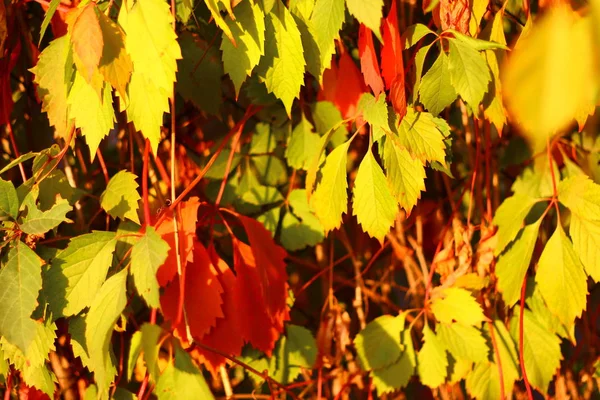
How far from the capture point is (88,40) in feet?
2.44

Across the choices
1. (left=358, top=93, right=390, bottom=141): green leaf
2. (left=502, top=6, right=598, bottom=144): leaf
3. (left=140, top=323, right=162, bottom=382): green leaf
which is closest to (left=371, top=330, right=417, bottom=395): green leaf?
(left=358, top=93, right=390, bottom=141): green leaf

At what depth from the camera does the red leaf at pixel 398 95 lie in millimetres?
862

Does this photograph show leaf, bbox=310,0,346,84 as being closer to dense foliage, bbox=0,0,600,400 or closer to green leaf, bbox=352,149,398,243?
dense foliage, bbox=0,0,600,400

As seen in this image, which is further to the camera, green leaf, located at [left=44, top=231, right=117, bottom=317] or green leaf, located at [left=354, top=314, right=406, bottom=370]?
green leaf, located at [left=354, top=314, right=406, bottom=370]

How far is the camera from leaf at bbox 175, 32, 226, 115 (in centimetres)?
110

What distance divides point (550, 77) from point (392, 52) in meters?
0.65

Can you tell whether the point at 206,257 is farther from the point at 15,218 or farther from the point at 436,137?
the point at 436,137

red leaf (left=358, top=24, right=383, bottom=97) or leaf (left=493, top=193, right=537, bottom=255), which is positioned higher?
red leaf (left=358, top=24, right=383, bottom=97)

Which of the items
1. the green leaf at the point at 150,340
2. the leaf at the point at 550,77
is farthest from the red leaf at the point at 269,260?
the leaf at the point at 550,77

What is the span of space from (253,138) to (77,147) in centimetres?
30

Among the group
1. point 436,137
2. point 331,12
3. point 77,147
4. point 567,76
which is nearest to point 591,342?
point 436,137

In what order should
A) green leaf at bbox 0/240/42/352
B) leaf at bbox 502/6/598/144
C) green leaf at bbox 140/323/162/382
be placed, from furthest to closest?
green leaf at bbox 0/240/42/352, green leaf at bbox 140/323/162/382, leaf at bbox 502/6/598/144

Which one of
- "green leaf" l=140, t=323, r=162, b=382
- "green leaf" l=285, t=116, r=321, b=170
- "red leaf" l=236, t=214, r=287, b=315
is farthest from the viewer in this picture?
"green leaf" l=285, t=116, r=321, b=170

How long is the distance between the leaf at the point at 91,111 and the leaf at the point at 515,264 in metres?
0.62
